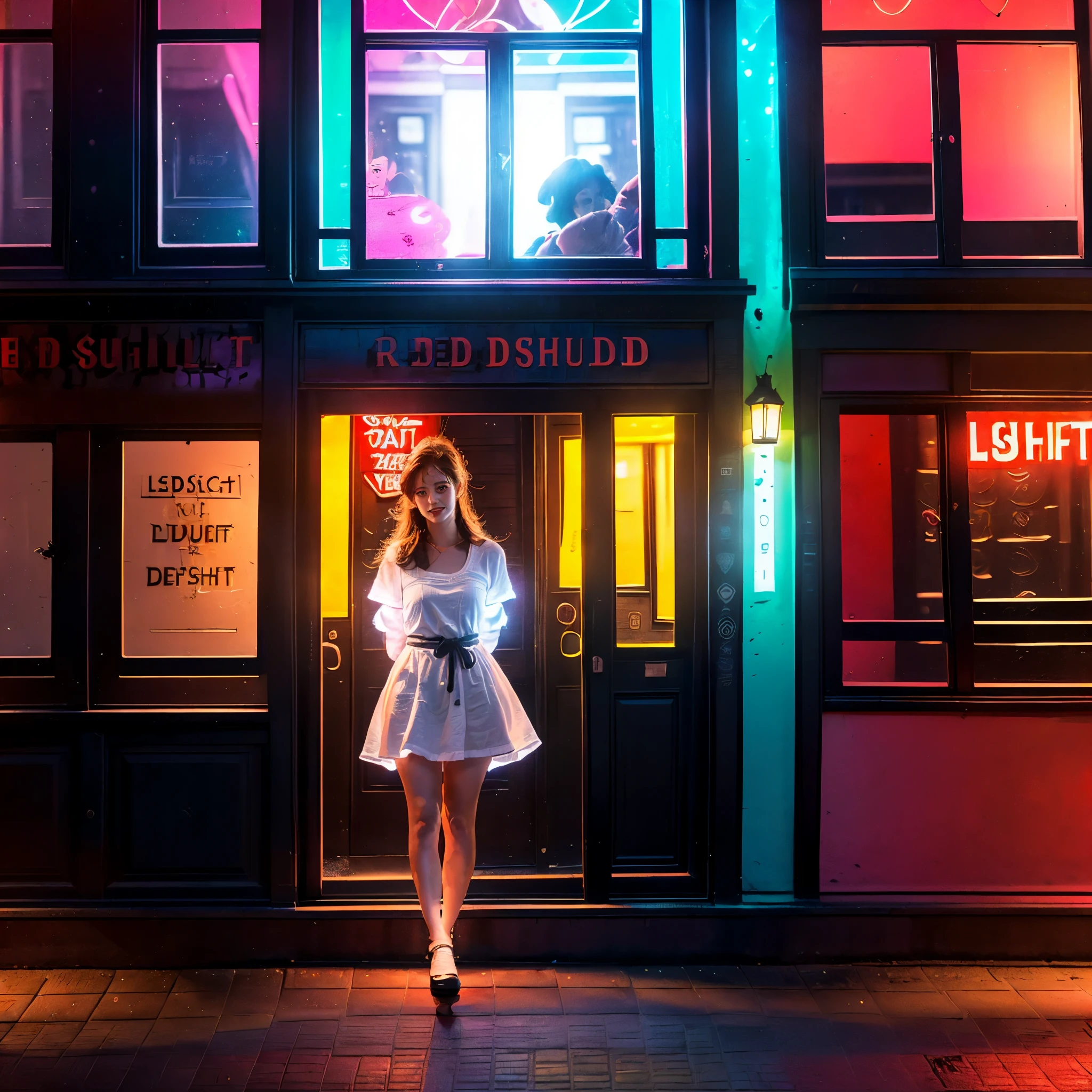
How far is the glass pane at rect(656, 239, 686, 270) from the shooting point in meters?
4.79

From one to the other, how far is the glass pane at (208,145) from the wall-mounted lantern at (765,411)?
306 cm

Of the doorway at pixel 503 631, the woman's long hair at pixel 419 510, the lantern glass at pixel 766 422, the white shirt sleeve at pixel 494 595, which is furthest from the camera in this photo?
the doorway at pixel 503 631

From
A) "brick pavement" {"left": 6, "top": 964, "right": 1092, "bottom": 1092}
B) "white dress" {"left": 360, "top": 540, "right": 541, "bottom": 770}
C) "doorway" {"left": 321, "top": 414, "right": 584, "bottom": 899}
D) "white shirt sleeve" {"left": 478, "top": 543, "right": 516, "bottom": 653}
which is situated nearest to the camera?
"brick pavement" {"left": 6, "top": 964, "right": 1092, "bottom": 1092}

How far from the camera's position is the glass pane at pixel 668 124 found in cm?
478

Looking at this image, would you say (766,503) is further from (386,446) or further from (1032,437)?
(386,446)

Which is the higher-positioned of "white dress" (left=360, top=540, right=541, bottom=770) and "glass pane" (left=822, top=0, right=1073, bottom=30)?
"glass pane" (left=822, top=0, right=1073, bottom=30)

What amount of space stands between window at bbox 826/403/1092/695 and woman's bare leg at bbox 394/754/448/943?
7.95 feet

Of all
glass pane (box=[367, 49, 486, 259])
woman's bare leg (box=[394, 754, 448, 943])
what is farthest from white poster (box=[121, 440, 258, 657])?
glass pane (box=[367, 49, 486, 259])

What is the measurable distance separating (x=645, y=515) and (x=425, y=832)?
87.0 inches

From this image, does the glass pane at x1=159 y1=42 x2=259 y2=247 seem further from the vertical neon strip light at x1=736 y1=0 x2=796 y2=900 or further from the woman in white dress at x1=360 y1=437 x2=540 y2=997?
the vertical neon strip light at x1=736 y1=0 x2=796 y2=900

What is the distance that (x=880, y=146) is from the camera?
4805 millimetres

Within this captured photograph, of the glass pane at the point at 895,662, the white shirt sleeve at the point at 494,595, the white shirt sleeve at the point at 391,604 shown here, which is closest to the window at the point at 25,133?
the white shirt sleeve at the point at 391,604

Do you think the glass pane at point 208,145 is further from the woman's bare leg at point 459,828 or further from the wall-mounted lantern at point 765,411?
the woman's bare leg at point 459,828

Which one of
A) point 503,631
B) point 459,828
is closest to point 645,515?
point 503,631
